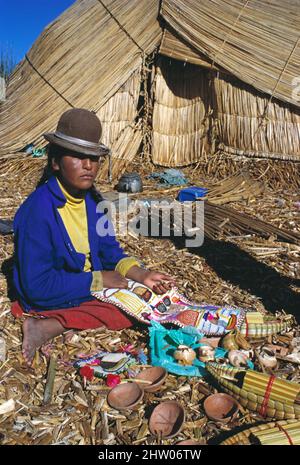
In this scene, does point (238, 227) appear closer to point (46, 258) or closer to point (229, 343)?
point (229, 343)

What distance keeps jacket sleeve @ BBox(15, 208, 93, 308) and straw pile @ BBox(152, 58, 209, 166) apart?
4534mm

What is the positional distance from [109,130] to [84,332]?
4.46m

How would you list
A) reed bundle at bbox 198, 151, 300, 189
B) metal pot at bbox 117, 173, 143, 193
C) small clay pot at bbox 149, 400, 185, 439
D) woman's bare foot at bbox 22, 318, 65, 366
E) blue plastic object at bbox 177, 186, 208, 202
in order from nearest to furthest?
small clay pot at bbox 149, 400, 185, 439
woman's bare foot at bbox 22, 318, 65, 366
blue plastic object at bbox 177, 186, 208, 202
metal pot at bbox 117, 173, 143, 193
reed bundle at bbox 198, 151, 300, 189

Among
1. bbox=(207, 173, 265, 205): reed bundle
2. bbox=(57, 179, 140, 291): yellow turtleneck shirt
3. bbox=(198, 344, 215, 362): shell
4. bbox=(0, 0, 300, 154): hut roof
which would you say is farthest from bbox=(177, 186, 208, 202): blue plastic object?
bbox=(198, 344, 215, 362): shell

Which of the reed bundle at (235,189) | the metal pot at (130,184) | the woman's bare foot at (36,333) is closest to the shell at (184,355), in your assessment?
the woman's bare foot at (36,333)

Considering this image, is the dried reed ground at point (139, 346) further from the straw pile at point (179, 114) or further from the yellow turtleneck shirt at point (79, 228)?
the straw pile at point (179, 114)

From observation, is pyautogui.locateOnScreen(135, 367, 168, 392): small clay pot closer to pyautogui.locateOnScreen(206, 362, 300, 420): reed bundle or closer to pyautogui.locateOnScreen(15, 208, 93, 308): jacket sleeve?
pyautogui.locateOnScreen(206, 362, 300, 420): reed bundle

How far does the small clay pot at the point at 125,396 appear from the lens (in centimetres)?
204

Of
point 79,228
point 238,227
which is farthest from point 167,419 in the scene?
point 238,227

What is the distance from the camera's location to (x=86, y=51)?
6.54 metres

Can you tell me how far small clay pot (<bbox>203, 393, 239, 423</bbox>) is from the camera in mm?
1972

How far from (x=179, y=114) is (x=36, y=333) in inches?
200

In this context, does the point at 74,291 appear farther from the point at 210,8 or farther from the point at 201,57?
the point at 210,8

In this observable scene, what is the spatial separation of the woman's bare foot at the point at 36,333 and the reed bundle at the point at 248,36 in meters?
4.50
